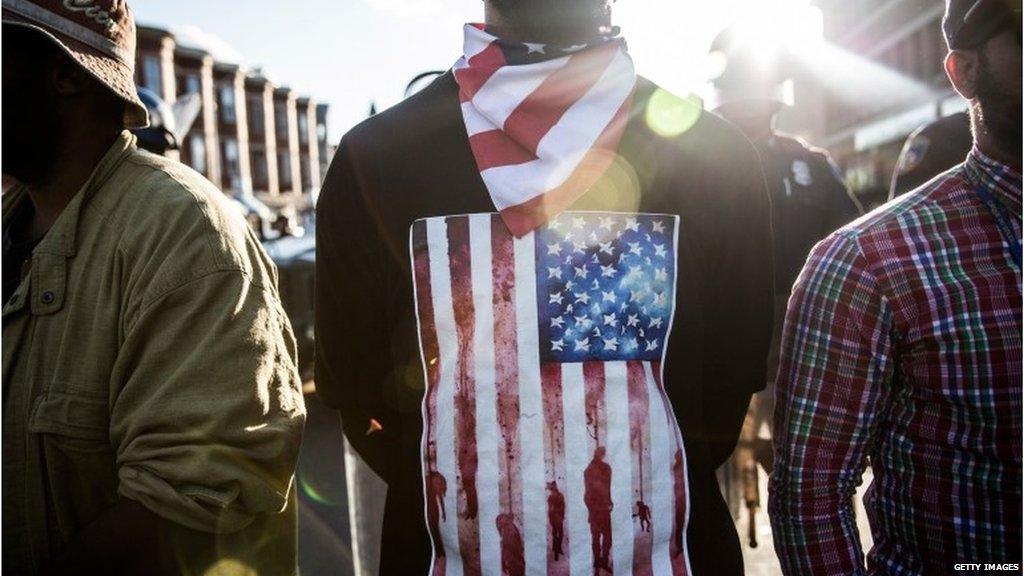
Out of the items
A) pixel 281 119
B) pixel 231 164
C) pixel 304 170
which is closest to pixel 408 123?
pixel 231 164

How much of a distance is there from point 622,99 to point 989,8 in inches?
28.6

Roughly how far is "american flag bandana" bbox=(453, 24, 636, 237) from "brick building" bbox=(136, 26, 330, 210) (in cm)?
3965

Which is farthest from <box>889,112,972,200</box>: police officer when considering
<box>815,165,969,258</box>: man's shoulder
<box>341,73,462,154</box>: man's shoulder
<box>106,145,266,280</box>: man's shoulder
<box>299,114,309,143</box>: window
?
<box>299,114,309,143</box>: window

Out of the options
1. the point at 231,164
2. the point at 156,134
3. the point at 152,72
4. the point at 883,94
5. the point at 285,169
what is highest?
the point at 152,72

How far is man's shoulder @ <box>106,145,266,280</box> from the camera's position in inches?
61.4

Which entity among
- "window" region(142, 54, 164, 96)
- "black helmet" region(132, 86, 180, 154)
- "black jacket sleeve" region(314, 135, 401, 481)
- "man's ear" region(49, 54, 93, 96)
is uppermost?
"window" region(142, 54, 164, 96)

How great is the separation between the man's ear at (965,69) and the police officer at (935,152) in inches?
94.4

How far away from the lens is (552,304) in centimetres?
156

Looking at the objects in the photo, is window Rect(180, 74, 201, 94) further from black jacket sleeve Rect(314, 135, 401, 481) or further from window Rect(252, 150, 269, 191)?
black jacket sleeve Rect(314, 135, 401, 481)

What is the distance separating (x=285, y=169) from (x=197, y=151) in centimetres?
→ 1206

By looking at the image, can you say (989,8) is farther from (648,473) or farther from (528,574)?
(528,574)

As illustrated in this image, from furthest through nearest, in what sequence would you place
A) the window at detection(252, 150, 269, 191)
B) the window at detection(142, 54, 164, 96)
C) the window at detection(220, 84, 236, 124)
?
the window at detection(252, 150, 269, 191), the window at detection(220, 84, 236, 124), the window at detection(142, 54, 164, 96)

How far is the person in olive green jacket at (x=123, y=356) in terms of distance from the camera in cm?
147

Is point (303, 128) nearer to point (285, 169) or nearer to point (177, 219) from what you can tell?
point (285, 169)
